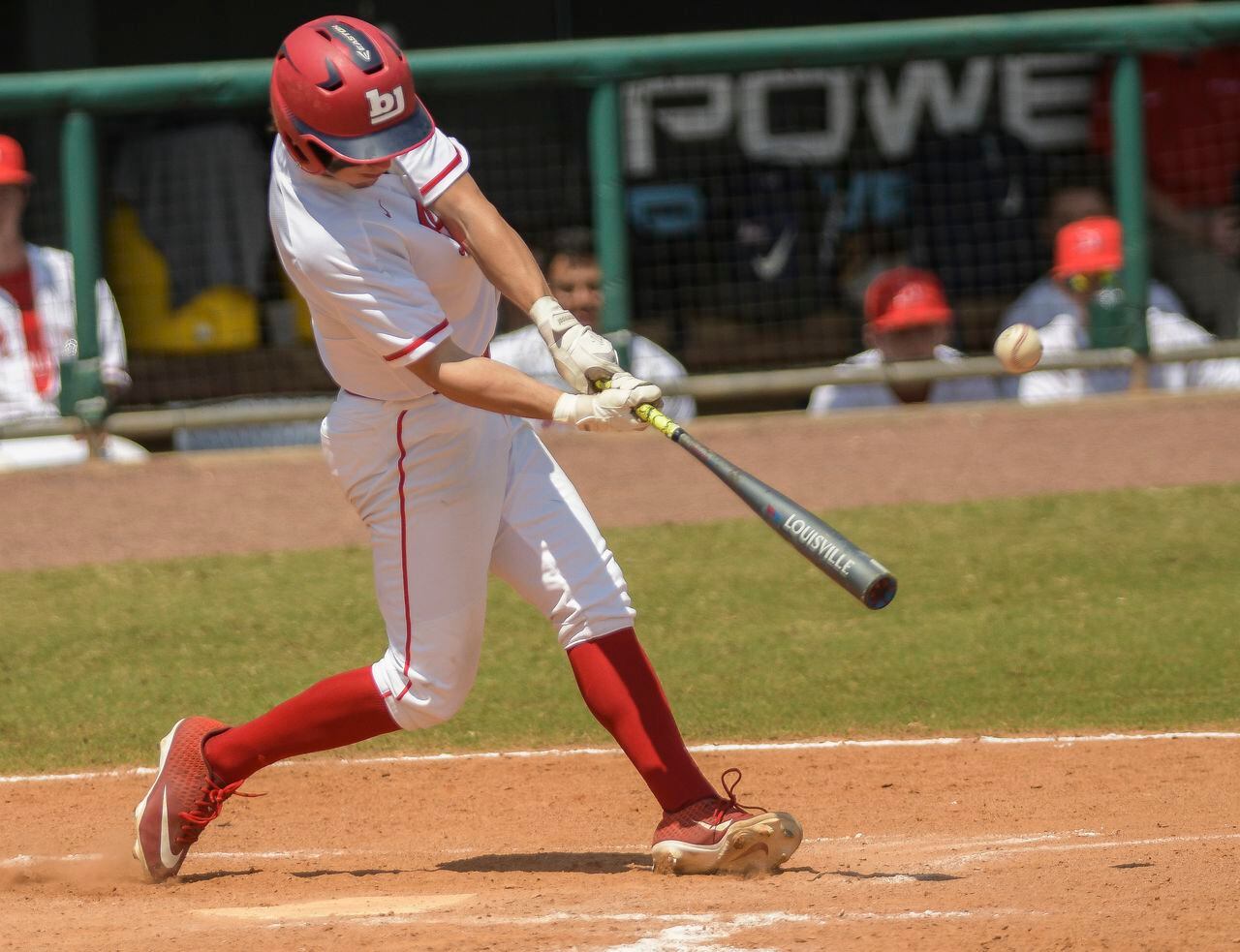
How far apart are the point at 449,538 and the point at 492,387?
377mm

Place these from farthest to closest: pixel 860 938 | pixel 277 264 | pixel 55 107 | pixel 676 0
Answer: pixel 676 0 → pixel 277 264 → pixel 55 107 → pixel 860 938

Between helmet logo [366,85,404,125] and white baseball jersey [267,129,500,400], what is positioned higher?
helmet logo [366,85,404,125]

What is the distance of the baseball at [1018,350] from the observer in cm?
431

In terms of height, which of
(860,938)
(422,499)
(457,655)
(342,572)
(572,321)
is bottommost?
(342,572)

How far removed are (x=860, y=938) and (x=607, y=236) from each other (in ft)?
15.7

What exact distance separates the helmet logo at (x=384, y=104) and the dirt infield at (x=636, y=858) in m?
1.39

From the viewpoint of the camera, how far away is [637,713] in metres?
3.61

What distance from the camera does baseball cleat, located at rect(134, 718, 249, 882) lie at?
12.1 ft

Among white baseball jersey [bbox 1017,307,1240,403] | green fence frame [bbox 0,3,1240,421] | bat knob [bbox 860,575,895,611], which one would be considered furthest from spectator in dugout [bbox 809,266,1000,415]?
bat knob [bbox 860,575,895,611]

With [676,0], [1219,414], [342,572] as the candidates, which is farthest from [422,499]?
[676,0]

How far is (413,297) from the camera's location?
11.0 ft

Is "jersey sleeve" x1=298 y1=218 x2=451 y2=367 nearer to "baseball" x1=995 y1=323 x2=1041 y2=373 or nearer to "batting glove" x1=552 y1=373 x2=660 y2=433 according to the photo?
"batting glove" x1=552 y1=373 x2=660 y2=433

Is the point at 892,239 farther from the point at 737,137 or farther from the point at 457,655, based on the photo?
the point at 457,655

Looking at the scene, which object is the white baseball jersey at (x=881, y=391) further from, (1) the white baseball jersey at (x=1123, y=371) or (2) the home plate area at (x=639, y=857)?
(2) the home plate area at (x=639, y=857)
